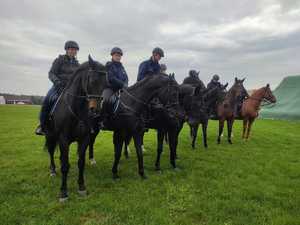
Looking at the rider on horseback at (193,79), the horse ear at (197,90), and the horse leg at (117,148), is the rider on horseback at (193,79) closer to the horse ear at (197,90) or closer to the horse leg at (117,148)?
the horse ear at (197,90)

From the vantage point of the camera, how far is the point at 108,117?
7531 mm

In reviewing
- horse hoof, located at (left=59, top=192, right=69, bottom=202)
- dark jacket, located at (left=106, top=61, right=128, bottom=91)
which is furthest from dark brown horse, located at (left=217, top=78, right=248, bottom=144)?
horse hoof, located at (left=59, top=192, right=69, bottom=202)

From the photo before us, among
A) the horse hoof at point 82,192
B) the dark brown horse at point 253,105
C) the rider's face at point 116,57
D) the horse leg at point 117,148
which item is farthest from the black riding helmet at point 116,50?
the dark brown horse at point 253,105

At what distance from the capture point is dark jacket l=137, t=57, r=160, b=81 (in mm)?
8602

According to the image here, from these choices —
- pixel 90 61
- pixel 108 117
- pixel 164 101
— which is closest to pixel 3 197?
pixel 108 117

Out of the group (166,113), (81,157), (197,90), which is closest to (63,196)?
(81,157)

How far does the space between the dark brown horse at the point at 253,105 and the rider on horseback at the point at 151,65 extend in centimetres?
836

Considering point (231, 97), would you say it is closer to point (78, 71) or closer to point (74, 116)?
point (78, 71)

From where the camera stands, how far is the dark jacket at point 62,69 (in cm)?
680

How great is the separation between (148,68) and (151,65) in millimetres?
152

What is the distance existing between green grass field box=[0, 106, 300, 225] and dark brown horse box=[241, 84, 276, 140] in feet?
15.3

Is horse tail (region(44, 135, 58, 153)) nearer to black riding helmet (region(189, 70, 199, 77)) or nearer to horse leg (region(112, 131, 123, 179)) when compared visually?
horse leg (region(112, 131, 123, 179))

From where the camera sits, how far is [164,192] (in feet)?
21.9

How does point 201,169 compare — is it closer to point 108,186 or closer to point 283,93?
point 108,186
